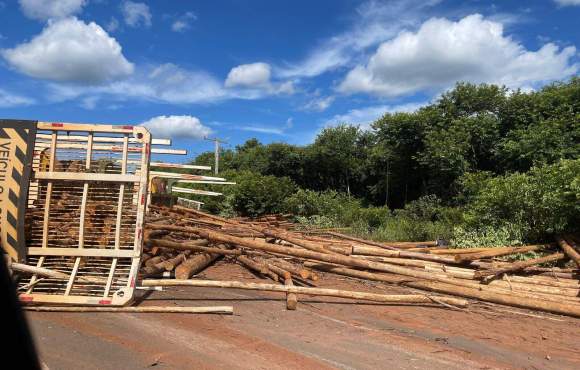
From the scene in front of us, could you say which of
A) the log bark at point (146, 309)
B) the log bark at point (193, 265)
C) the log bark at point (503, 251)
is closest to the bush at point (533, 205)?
the log bark at point (503, 251)

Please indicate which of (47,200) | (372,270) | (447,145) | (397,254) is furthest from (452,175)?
(47,200)

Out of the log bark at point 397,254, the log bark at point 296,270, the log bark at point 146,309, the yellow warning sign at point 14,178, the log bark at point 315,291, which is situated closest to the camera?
the log bark at point 146,309

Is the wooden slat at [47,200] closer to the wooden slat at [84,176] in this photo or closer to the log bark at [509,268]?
the wooden slat at [84,176]

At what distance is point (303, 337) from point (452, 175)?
2367 cm

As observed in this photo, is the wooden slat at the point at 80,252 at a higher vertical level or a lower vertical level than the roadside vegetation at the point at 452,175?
lower

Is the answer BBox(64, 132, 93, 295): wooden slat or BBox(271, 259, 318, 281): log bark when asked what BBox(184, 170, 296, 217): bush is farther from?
BBox(64, 132, 93, 295): wooden slat

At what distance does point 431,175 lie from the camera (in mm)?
29625

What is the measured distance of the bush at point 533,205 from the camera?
1187 centimetres

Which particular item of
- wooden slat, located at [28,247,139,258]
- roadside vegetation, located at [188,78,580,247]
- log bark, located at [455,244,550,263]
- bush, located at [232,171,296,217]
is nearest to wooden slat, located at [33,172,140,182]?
wooden slat, located at [28,247,139,258]

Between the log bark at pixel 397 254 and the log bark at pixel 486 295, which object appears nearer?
the log bark at pixel 486 295

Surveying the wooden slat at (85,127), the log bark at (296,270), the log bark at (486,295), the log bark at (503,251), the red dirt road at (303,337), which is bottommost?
the red dirt road at (303,337)

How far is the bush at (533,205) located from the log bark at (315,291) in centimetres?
597

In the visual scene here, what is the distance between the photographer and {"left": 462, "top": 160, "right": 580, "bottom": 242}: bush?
467 inches

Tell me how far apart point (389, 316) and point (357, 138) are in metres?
36.1
